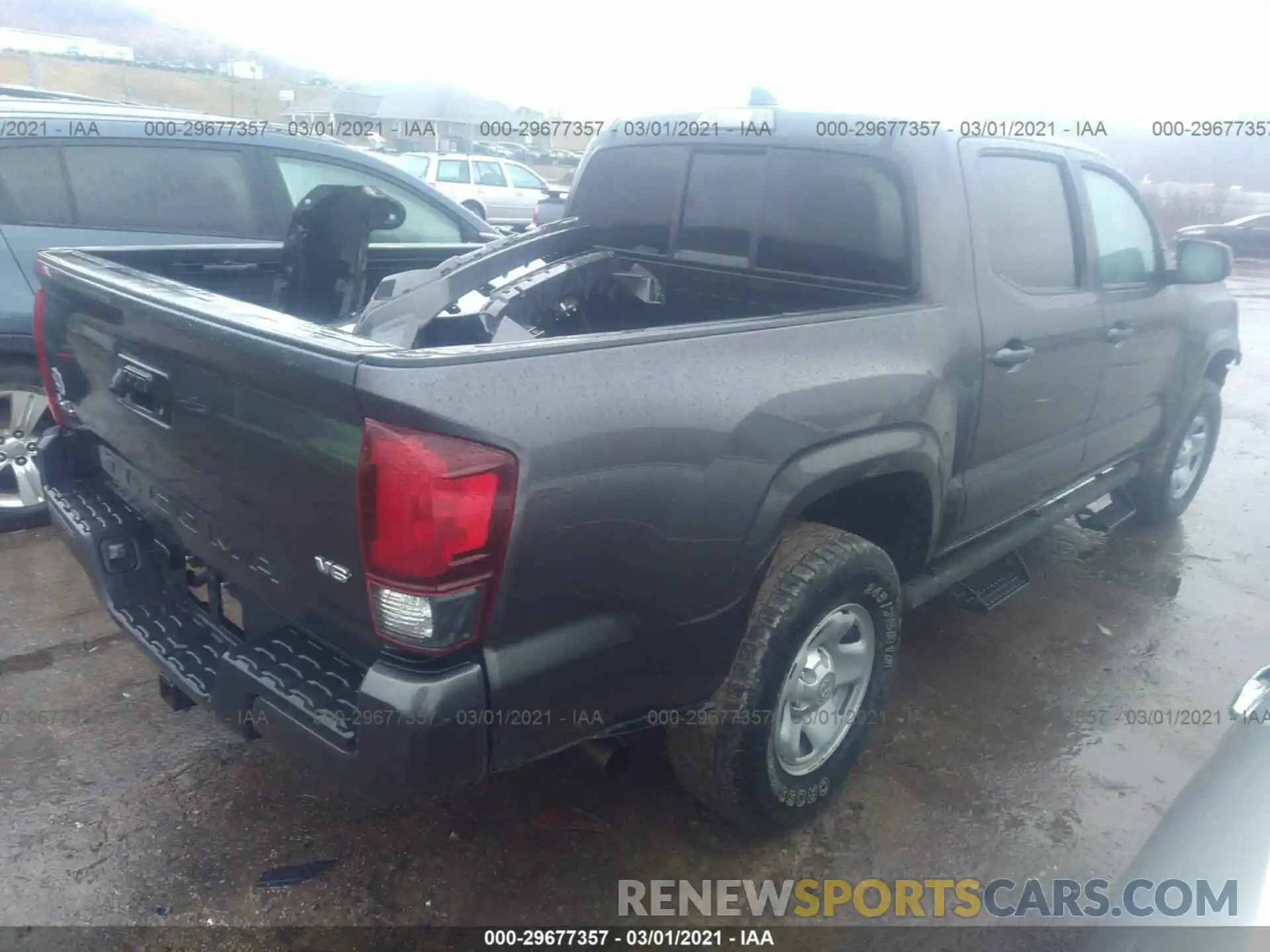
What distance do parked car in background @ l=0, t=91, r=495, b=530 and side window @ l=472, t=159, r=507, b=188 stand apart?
12.5 m

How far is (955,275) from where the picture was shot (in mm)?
2893

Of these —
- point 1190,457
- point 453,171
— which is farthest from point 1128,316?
point 453,171

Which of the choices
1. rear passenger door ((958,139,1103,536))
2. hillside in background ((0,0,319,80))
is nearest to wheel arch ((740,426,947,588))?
rear passenger door ((958,139,1103,536))

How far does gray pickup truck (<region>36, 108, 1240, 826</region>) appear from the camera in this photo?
1.79m

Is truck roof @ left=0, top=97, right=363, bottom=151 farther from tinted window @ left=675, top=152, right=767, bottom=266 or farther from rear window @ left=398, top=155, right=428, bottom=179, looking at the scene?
rear window @ left=398, top=155, right=428, bottom=179

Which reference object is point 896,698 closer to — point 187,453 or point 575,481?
point 575,481

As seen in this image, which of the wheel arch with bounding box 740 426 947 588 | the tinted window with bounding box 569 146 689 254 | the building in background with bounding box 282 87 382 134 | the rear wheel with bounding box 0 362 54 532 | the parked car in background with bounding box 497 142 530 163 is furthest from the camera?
the parked car in background with bounding box 497 142 530 163

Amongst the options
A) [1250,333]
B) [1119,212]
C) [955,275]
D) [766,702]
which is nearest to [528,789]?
[766,702]

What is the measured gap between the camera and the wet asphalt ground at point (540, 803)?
2.45 meters

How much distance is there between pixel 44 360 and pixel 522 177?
620 inches

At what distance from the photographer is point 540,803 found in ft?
9.22

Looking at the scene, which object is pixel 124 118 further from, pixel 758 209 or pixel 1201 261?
pixel 1201 261

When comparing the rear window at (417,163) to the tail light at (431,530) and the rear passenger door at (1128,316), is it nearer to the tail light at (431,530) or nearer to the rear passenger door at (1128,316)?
the rear passenger door at (1128,316)

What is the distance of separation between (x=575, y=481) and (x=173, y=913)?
1586mm
